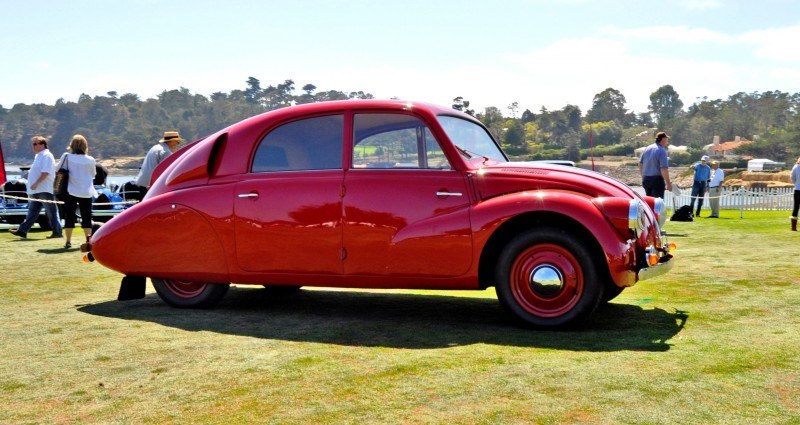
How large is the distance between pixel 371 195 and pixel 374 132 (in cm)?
55

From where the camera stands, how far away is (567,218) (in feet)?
21.0

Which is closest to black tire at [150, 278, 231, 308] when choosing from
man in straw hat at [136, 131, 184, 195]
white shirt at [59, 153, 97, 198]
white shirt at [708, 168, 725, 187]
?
man in straw hat at [136, 131, 184, 195]

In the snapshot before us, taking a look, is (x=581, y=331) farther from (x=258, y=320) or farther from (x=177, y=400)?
(x=177, y=400)

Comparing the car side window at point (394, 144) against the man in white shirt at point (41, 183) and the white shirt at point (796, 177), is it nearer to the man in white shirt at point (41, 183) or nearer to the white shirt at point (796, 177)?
the man in white shirt at point (41, 183)

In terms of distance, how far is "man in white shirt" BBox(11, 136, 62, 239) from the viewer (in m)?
15.8

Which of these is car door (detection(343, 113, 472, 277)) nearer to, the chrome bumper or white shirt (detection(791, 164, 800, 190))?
the chrome bumper

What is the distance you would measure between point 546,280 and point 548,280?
0.05 ft

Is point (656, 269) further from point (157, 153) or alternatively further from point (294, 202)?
point (157, 153)

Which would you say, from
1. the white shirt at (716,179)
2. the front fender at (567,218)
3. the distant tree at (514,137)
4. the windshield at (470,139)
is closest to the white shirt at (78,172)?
the windshield at (470,139)

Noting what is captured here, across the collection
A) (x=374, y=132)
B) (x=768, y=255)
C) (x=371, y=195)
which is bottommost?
(x=768, y=255)

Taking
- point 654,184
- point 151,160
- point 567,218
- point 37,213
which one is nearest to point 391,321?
point 567,218

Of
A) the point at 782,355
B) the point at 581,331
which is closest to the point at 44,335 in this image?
the point at 581,331

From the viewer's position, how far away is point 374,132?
7.04 m

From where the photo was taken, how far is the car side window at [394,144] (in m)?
6.85
